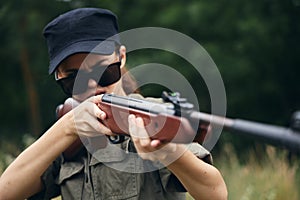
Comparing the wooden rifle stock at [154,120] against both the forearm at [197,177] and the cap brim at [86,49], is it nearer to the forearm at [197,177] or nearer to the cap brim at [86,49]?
the forearm at [197,177]

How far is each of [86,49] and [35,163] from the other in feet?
1.94

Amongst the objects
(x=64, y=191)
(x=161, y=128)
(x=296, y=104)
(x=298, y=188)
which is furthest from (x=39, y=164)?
(x=296, y=104)

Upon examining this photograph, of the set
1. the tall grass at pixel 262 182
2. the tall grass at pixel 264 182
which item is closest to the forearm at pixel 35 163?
the tall grass at pixel 262 182

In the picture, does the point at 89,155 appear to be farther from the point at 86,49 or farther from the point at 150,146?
the point at 150,146

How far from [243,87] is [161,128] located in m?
10.7

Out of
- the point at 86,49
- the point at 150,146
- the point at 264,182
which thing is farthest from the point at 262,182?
the point at 150,146

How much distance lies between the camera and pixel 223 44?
12.9 meters

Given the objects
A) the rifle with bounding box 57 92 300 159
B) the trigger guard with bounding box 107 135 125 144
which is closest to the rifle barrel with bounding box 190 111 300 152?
the rifle with bounding box 57 92 300 159

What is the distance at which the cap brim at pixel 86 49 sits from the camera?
322cm

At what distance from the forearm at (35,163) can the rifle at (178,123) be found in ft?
0.80

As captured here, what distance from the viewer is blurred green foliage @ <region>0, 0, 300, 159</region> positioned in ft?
41.3

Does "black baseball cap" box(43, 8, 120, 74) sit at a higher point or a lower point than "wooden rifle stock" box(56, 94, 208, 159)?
higher

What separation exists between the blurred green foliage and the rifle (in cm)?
903

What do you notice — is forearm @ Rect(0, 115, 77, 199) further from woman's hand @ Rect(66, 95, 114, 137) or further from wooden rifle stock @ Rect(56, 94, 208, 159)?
wooden rifle stock @ Rect(56, 94, 208, 159)
